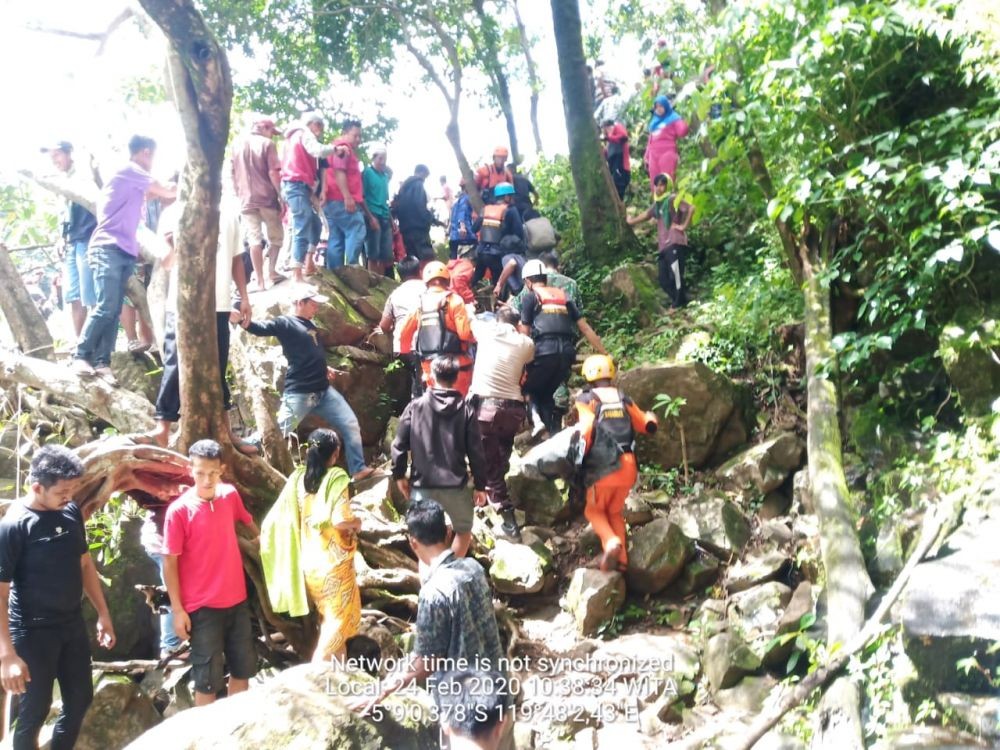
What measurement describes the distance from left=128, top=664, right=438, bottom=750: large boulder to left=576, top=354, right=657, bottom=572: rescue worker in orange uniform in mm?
2675

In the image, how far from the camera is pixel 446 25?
14.4m

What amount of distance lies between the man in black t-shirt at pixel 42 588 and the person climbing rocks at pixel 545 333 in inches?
172

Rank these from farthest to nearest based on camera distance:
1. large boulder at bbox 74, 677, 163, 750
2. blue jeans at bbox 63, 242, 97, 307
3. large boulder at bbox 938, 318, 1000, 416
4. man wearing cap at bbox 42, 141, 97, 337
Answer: man wearing cap at bbox 42, 141, 97, 337 < blue jeans at bbox 63, 242, 97, 307 < large boulder at bbox 938, 318, 1000, 416 < large boulder at bbox 74, 677, 163, 750

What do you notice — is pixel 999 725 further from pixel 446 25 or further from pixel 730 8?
pixel 446 25

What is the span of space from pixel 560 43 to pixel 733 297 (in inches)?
207

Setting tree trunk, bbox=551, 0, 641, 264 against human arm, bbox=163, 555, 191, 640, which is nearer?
human arm, bbox=163, 555, 191, 640

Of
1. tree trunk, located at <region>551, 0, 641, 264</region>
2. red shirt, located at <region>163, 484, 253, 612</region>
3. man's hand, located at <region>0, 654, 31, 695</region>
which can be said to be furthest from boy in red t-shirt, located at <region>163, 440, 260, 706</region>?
tree trunk, located at <region>551, 0, 641, 264</region>

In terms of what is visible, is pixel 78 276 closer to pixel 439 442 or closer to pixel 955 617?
pixel 439 442

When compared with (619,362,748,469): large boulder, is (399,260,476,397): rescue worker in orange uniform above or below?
above

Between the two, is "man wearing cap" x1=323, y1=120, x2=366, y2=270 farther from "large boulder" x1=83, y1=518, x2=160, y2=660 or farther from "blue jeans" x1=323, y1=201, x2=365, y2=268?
"large boulder" x1=83, y1=518, x2=160, y2=660

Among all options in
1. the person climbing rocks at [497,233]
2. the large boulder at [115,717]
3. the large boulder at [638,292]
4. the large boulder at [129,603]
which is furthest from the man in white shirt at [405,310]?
the large boulder at [115,717]

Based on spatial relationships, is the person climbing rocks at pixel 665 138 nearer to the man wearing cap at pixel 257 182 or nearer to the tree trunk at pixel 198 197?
the man wearing cap at pixel 257 182

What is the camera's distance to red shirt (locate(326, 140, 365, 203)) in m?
9.28

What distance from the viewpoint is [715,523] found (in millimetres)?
6637
